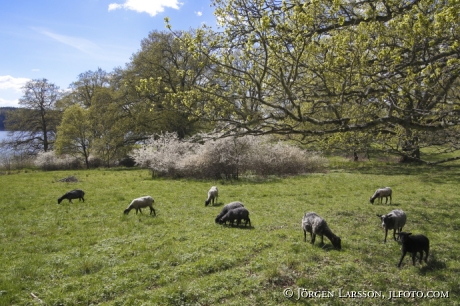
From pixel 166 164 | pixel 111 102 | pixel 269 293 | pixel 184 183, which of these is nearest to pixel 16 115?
pixel 111 102

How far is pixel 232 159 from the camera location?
Result: 27.1 m

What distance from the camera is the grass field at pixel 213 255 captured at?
7070mm

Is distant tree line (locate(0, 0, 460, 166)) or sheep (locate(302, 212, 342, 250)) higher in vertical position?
distant tree line (locate(0, 0, 460, 166))

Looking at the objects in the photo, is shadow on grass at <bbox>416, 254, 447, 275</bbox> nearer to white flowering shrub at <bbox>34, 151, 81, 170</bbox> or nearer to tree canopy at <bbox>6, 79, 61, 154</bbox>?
white flowering shrub at <bbox>34, 151, 81, 170</bbox>

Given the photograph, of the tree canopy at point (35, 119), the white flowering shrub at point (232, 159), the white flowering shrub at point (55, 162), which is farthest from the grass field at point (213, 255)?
the tree canopy at point (35, 119)

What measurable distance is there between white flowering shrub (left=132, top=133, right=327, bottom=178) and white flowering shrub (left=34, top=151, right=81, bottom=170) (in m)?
18.5

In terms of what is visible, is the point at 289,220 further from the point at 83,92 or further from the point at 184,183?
the point at 83,92

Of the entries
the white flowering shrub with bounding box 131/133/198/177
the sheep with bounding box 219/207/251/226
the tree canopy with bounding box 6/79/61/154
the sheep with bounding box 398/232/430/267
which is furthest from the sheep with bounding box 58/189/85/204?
Result: the tree canopy with bounding box 6/79/61/154

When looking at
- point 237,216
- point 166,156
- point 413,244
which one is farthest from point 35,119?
point 413,244

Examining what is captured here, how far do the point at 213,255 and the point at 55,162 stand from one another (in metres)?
42.4

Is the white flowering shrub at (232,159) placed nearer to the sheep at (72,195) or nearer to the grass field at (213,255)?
the grass field at (213,255)

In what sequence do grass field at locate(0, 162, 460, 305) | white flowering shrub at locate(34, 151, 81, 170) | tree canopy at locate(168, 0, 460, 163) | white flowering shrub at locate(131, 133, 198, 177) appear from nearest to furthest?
grass field at locate(0, 162, 460, 305) < tree canopy at locate(168, 0, 460, 163) < white flowering shrub at locate(131, 133, 198, 177) < white flowering shrub at locate(34, 151, 81, 170)

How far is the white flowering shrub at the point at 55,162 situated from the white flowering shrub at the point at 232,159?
60.6 feet

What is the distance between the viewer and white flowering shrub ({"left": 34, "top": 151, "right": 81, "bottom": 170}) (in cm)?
4334
